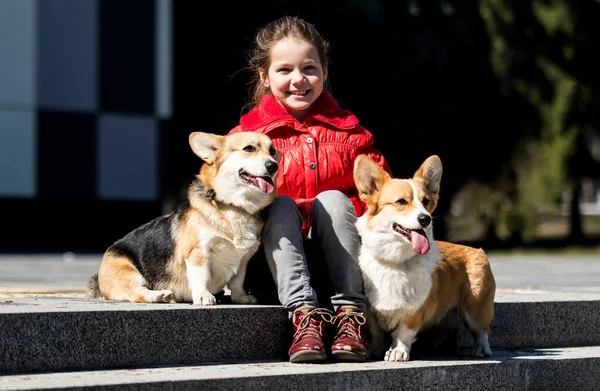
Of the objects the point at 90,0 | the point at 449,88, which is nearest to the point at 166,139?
the point at 90,0

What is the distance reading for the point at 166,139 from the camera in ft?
58.3

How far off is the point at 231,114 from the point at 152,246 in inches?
533

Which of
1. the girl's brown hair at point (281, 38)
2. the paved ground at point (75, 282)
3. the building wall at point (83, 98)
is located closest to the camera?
the girl's brown hair at point (281, 38)

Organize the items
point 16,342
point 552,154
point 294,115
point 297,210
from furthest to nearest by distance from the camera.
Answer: point 552,154
point 294,115
point 297,210
point 16,342

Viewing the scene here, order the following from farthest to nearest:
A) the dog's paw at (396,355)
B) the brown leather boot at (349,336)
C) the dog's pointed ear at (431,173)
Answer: the dog's pointed ear at (431,173) < the dog's paw at (396,355) < the brown leather boot at (349,336)

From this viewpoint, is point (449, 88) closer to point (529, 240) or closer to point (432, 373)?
point (529, 240)

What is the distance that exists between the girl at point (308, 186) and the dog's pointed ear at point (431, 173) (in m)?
0.37

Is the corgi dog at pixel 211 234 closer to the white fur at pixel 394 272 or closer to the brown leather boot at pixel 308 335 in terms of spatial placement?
the brown leather boot at pixel 308 335

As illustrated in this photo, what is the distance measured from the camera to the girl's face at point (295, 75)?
15.7 feet

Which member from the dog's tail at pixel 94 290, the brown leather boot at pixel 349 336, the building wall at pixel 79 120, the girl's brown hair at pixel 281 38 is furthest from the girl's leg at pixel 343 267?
the building wall at pixel 79 120

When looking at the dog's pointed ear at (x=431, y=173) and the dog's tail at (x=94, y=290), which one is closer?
the dog's pointed ear at (x=431, y=173)

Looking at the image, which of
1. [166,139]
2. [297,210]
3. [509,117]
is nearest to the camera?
[297,210]

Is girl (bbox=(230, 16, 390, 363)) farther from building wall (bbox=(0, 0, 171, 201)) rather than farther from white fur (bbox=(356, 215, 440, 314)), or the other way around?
building wall (bbox=(0, 0, 171, 201))

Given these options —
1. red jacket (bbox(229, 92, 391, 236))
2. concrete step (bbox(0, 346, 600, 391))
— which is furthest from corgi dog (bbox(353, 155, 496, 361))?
red jacket (bbox(229, 92, 391, 236))
